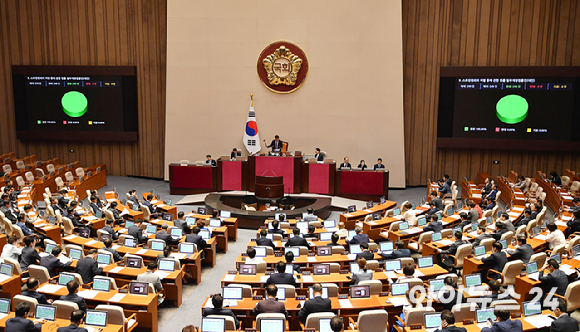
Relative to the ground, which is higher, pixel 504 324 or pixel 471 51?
pixel 471 51

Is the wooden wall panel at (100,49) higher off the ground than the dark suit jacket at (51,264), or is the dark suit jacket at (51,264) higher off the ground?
the wooden wall panel at (100,49)

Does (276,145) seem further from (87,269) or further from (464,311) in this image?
(464,311)

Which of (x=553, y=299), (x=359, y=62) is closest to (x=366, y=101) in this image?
(x=359, y=62)

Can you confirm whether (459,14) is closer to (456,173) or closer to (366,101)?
(366,101)

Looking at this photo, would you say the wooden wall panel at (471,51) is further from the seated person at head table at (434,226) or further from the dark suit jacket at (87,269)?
the dark suit jacket at (87,269)

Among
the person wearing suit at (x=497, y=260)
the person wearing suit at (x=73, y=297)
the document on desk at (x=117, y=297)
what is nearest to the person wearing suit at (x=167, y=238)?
the document on desk at (x=117, y=297)

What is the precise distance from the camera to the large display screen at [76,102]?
20.1 m

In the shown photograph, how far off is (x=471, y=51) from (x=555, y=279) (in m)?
13.1

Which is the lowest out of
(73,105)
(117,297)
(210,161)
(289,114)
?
(117,297)

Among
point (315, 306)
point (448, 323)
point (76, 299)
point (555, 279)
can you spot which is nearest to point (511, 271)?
point (555, 279)

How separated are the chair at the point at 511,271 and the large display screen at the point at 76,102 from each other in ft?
53.6

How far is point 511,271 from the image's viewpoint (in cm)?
835

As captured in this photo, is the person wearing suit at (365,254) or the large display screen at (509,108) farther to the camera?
the large display screen at (509,108)

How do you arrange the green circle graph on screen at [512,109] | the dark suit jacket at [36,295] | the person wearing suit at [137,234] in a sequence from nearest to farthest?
the dark suit jacket at [36,295] → the person wearing suit at [137,234] → the green circle graph on screen at [512,109]
